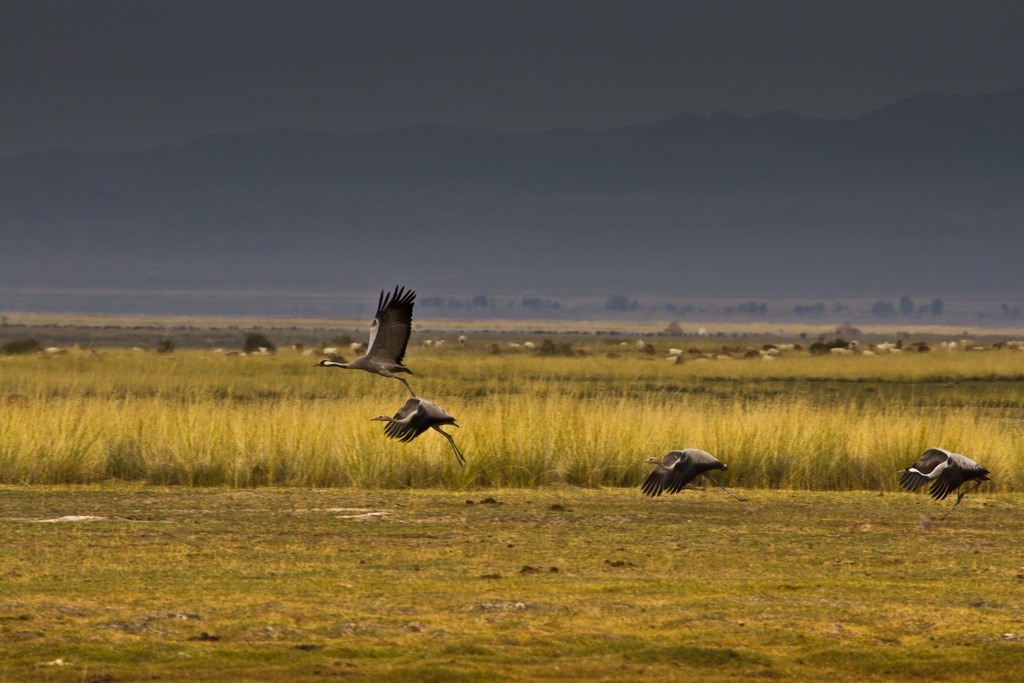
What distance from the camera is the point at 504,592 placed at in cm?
961

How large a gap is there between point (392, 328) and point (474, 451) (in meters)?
8.42

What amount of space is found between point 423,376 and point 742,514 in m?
30.1

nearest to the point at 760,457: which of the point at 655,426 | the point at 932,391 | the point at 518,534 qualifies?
the point at 655,426

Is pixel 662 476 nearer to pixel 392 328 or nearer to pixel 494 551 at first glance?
pixel 494 551

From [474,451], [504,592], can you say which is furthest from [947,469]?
[474,451]

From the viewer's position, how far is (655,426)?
19.3 meters

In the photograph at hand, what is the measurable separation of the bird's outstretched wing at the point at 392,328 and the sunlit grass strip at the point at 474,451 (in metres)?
7.79

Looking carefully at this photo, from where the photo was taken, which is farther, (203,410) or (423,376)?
(423,376)

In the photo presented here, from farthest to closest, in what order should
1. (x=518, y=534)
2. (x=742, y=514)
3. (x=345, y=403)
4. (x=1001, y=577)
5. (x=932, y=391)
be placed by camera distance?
(x=932, y=391), (x=345, y=403), (x=742, y=514), (x=518, y=534), (x=1001, y=577)

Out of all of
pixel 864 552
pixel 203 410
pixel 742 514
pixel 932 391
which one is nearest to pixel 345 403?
pixel 203 410

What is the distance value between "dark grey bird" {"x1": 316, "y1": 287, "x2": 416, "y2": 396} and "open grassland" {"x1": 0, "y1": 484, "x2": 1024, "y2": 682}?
58.5 inches

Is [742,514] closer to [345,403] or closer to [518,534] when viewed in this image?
[518,534]

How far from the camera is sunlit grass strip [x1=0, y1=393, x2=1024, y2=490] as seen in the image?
17.4 meters

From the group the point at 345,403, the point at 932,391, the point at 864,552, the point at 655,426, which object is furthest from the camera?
the point at 932,391
